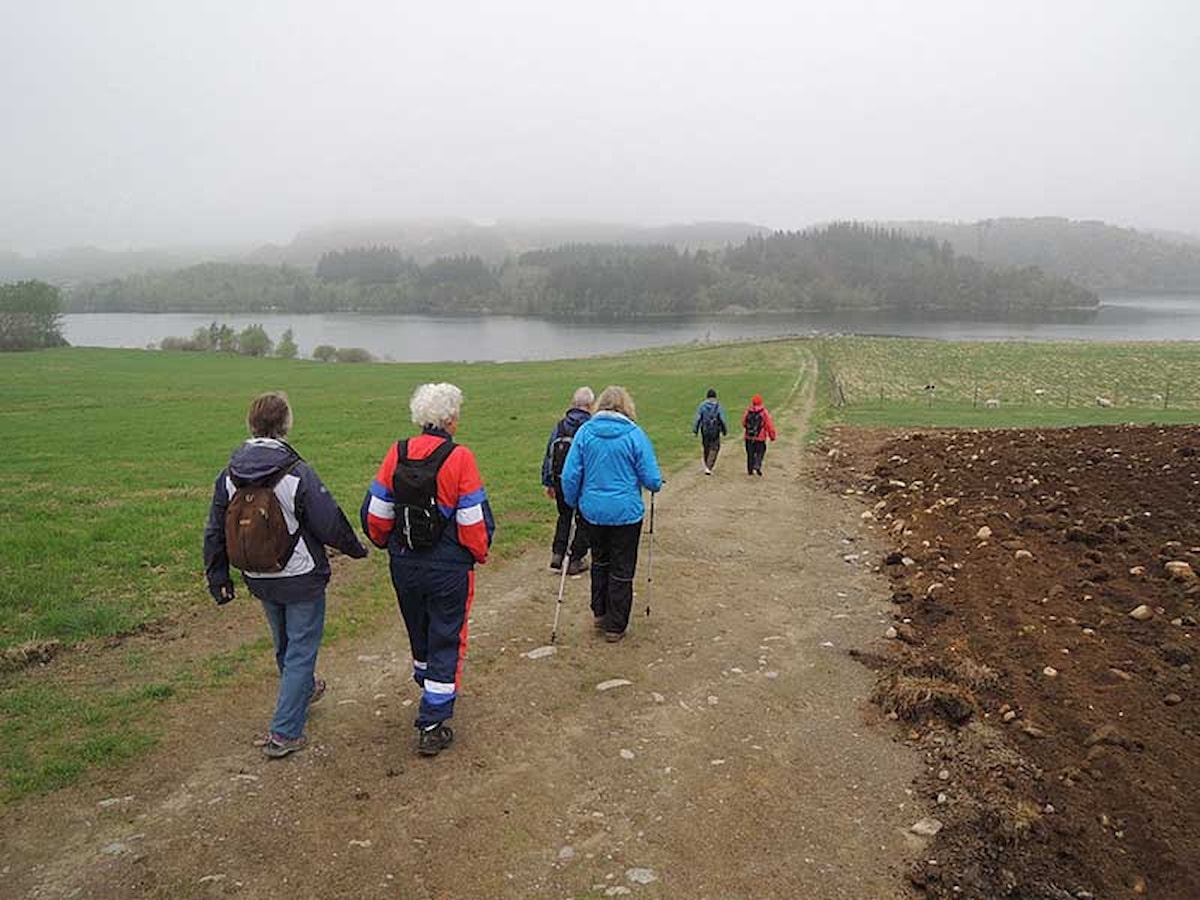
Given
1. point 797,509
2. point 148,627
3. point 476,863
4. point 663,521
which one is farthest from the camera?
point 797,509

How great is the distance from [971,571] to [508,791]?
261 inches

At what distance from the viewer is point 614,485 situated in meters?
7.41

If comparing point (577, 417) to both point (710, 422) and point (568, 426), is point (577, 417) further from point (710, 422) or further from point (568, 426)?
point (710, 422)

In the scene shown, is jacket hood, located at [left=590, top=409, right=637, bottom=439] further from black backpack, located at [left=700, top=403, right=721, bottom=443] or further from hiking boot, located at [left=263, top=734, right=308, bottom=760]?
black backpack, located at [left=700, top=403, right=721, bottom=443]

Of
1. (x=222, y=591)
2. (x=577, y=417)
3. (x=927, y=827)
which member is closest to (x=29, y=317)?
(x=577, y=417)

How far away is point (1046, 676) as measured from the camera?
645cm

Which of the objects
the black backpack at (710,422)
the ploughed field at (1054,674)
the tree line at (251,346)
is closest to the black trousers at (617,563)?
the ploughed field at (1054,674)

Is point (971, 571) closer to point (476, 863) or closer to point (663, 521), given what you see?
point (663, 521)

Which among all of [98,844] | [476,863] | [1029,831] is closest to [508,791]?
[476,863]

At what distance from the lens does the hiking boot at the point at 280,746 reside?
17.7 ft

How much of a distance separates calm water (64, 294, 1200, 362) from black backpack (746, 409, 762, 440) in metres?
86.5

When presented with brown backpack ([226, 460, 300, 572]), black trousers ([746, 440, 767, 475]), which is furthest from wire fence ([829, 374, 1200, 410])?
brown backpack ([226, 460, 300, 572])

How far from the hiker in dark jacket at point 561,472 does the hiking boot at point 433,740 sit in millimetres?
3497

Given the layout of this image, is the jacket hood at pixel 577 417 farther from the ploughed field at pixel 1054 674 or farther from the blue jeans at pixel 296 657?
the blue jeans at pixel 296 657
